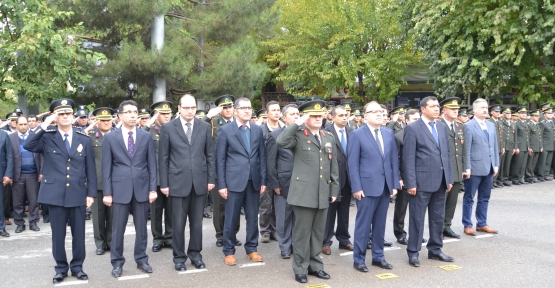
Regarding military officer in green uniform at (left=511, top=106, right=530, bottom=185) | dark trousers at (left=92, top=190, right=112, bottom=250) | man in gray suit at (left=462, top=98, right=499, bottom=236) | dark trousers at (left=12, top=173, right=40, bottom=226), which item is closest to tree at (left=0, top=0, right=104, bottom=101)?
dark trousers at (left=12, top=173, right=40, bottom=226)

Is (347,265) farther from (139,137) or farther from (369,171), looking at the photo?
(139,137)

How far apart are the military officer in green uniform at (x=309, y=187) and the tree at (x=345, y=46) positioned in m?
15.8

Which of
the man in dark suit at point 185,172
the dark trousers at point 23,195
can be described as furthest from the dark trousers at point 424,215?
the dark trousers at point 23,195

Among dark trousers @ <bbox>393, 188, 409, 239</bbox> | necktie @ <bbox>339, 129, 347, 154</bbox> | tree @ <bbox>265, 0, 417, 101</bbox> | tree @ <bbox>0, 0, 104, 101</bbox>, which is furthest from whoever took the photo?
tree @ <bbox>265, 0, 417, 101</bbox>

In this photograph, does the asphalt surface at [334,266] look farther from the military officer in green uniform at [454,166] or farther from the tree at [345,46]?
the tree at [345,46]

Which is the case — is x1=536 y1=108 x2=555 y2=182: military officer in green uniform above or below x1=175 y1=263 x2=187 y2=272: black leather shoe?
Answer: above

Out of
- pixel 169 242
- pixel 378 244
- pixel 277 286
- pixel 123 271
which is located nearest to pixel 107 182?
pixel 123 271

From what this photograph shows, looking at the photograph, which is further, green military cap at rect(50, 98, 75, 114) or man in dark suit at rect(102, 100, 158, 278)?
man in dark suit at rect(102, 100, 158, 278)

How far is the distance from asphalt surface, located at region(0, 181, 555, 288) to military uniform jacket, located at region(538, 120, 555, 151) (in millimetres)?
6841

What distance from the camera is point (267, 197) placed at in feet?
28.4

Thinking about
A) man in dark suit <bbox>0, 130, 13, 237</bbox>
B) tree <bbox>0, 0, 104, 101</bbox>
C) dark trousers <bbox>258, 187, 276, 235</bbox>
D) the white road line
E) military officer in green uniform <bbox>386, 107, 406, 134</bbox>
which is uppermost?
tree <bbox>0, 0, 104, 101</bbox>

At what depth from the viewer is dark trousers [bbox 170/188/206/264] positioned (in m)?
6.76

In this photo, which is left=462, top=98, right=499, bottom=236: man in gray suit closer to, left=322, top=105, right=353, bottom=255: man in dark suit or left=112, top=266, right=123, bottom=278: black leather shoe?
left=322, top=105, right=353, bottom=255: man in dark suit

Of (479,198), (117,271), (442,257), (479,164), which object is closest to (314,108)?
(442,257)
